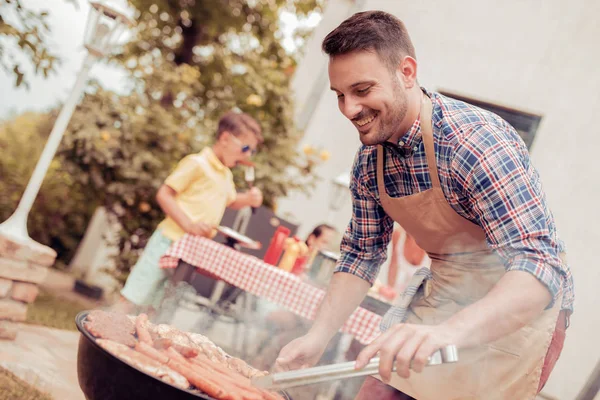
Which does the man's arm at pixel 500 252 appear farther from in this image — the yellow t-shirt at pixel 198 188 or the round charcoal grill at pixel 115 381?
the yellow t-shirt at pixel 198 188

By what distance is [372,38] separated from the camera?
1.47 metres

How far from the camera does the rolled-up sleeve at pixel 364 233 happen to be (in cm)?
181

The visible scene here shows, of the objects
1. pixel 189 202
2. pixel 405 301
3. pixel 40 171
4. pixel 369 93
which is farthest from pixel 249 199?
pixel 369 93

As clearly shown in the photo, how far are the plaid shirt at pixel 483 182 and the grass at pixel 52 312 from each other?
3134mm

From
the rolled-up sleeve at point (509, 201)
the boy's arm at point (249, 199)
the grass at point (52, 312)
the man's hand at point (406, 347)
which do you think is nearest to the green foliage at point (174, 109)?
the grass at point (52, 312)

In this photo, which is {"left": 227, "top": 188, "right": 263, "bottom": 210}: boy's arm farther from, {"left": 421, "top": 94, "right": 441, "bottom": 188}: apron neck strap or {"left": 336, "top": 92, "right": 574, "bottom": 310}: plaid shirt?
{"left": 421, "top": 94, "right": 441, "bottom": 188}: apron neck strap

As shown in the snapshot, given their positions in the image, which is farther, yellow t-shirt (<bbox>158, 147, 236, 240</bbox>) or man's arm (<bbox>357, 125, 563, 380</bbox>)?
yellow t-shirt (<bbox>158, 147, 236, 240</bbox>)

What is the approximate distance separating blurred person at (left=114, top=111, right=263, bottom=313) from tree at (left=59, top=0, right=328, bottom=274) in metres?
1.88

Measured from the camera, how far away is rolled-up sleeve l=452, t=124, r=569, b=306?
125 centimetres

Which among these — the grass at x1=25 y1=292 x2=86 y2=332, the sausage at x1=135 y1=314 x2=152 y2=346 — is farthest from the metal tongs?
the grass at x1=25 y1=292 x2=86 y2=332

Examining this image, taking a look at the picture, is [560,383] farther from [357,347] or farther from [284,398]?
[284,398]

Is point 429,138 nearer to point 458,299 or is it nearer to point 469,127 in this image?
point 469,127

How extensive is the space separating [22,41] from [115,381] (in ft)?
7.32

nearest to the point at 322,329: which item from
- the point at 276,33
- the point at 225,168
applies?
the point at 225,168
